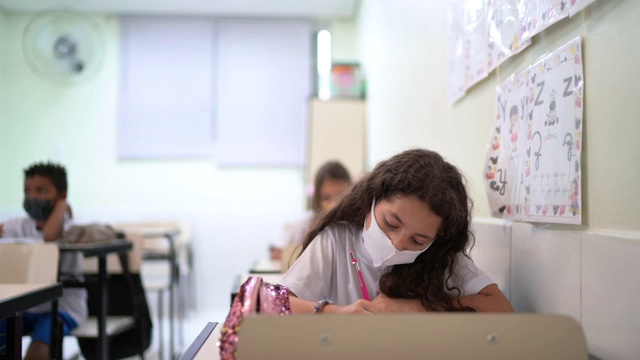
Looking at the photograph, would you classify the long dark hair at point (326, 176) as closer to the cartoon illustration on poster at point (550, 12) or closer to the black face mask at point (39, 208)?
the black face mask at point (39, 208)

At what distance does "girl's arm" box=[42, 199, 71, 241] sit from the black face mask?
0.07ft

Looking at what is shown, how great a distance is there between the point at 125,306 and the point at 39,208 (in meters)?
0.65

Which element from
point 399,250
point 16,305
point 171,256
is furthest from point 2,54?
point 399,250

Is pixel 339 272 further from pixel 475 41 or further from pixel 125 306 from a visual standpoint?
pixel 125 306

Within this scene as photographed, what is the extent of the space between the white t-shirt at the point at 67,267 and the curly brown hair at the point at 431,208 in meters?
1.60

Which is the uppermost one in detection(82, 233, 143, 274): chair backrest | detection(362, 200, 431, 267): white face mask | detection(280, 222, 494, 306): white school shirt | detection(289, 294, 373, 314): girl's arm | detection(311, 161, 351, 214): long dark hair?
detection(311, 161, 351, 214): long dark hair

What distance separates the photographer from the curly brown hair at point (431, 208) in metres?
1.04

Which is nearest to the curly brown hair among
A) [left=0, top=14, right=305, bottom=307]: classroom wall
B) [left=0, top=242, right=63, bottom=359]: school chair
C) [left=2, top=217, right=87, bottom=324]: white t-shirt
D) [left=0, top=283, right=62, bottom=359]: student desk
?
[left=0, top=283, right=62, bottom=359]: student desk

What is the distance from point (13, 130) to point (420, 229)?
14.2 feet

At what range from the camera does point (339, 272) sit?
1196 millimetres

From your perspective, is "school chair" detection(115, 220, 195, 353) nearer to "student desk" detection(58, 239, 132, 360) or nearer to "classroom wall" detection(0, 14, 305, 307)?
"classroom wall" detection(0, 14, 305, 307)

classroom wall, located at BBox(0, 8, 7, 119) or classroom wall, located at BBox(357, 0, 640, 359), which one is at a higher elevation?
classroom wall, located at BBox(0, 8, 7, 119)

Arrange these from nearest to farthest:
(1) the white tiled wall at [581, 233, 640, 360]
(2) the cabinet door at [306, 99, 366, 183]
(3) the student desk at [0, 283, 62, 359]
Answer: (1) the white tiled wall at [581, 233, 640, 360] < (3) the student desk at [0, 283, 62, 359] < (2) the cabinet door at [306, 99, 366, 183]

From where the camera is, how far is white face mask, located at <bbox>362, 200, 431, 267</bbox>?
41.5 inches
